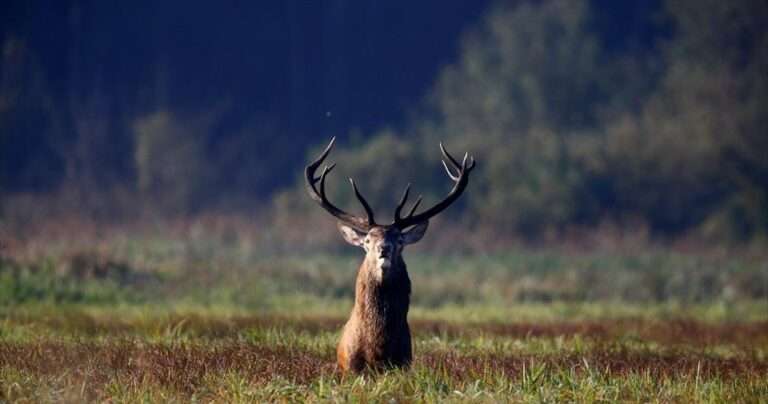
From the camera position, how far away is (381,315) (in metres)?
10.7

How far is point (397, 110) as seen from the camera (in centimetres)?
5925

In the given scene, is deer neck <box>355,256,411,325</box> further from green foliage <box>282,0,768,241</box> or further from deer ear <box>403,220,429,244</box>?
green foliage <box>282,0,768,241</box>

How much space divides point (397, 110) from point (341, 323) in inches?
1712

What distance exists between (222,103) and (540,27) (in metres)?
13.2

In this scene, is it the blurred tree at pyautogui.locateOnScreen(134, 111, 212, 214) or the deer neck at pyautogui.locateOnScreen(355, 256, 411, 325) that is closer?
the deer neck at pyautogui.locateOnScreen(355, 256, 411, 325)

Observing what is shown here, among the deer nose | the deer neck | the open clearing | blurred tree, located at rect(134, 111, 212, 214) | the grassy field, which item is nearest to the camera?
the open clearing

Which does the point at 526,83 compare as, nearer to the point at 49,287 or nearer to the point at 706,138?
the point at 706,138

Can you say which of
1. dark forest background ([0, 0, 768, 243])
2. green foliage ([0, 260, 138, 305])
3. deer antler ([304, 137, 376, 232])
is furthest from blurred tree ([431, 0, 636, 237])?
deer antler ([304, 137, 376, 232])

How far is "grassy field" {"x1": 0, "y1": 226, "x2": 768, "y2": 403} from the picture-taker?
383 inches

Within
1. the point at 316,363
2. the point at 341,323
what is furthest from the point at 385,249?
the point at 341,323

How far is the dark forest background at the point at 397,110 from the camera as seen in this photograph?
40.1m

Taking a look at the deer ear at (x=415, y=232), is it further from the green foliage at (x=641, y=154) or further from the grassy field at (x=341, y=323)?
the green foliage at (x=641, y=154)

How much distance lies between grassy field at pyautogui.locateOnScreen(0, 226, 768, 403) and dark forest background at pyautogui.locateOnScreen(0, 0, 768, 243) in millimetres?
8197

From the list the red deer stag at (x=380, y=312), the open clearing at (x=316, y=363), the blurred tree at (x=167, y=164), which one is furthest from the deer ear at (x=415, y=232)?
the blurred tree at (x=167, y=164)
